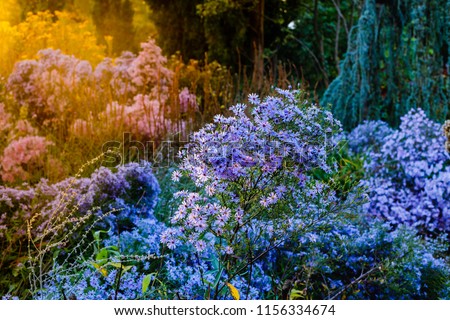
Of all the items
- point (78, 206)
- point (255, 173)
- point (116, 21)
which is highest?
point (255, 173)

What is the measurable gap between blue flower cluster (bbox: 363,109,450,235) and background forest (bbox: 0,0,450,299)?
0.05 ft

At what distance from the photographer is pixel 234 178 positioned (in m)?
2.09

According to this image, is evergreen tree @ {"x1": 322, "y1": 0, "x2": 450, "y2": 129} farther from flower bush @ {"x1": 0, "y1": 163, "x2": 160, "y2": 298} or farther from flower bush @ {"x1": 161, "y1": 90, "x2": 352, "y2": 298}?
flower bush @ {"x1": 161, "y1": 90, "x2": 352, "y2": 298}

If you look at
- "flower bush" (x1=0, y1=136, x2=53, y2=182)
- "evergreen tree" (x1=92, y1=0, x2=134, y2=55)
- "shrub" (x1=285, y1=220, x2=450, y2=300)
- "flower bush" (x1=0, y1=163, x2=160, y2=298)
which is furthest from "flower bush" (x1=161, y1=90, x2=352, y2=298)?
"evergreen tree" (x1=92, y1=0, x2=134, y2=55)

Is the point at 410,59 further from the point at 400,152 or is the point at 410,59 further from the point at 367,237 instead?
the point at 367,237

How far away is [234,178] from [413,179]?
9.78 feet

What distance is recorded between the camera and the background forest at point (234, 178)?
217cm

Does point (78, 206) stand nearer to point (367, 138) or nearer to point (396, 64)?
point (367, 138)

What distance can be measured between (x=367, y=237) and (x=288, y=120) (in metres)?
1.50

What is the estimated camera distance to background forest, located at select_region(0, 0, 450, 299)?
217 centimetres

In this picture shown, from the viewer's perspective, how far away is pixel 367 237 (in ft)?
11.1

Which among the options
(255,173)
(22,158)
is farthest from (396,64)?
(255,173)

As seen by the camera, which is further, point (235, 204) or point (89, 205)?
point (89, 205)
